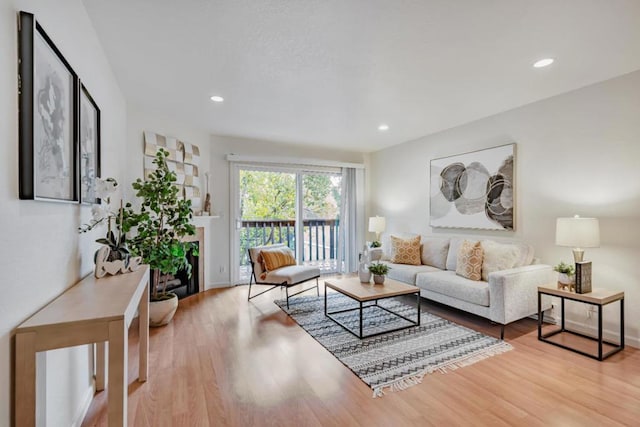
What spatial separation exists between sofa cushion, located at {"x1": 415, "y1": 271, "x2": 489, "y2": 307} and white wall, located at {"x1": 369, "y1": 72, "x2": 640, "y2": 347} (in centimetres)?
87

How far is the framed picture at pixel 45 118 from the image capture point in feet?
3.59

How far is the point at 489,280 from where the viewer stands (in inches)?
113

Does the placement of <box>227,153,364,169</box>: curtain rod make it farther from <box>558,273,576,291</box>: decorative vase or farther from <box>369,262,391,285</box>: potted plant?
<box>558,273,576,291</box>: decorative vase

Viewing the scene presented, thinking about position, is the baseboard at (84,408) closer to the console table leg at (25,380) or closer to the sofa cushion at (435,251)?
the console table leg at (25,380)

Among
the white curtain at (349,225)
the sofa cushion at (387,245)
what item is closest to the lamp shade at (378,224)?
the sofa cushion at (387,245)

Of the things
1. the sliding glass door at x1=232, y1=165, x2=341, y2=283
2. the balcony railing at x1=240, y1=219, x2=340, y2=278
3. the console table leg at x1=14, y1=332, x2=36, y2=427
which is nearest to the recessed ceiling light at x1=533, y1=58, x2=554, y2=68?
the console table leg at x1=14, y1=332, x2=36, y2=427

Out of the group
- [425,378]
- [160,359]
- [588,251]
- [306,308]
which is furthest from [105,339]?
[588,251]

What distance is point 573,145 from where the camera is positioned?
300 centimetres

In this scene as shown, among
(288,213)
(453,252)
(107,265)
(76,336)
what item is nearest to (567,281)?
(453,252)

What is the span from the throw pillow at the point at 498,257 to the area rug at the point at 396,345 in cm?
70

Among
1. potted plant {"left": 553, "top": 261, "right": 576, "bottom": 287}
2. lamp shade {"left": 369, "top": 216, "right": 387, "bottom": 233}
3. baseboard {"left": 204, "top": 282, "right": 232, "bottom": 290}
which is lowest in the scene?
baseboard {"left": 204, "top": 282, "right": 232, "bottom": 290}

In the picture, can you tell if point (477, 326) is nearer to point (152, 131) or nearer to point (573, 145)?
point (573, 145)

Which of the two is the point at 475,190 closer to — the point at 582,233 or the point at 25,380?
the point at 582,233

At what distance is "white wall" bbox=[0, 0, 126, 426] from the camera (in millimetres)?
994
